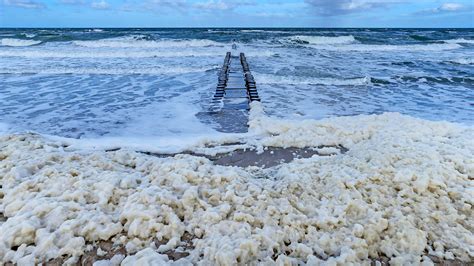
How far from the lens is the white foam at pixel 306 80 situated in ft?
38.6

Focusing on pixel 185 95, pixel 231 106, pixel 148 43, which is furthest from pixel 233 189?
pixel 148 43

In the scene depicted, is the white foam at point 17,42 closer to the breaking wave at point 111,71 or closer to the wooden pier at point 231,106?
the breaking wave at point 111,71

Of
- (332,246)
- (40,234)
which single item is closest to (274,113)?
(332,246)

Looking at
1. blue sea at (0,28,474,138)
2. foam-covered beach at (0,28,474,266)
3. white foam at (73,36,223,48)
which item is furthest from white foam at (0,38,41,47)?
foam-covered beach at (0,28,474,266)

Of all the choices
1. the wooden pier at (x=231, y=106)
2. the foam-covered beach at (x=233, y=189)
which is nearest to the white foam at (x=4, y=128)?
the foam-covered beach at (x=233, y=189)

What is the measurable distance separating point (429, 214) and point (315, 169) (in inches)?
51.0

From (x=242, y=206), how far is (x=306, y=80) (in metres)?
9.40

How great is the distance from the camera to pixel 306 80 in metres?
12.0

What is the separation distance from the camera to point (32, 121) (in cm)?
693

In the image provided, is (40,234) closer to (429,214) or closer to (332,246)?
(332,246)

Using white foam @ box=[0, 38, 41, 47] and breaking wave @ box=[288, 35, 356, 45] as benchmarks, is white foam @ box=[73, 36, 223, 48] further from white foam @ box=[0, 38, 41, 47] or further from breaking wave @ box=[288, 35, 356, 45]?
breaking wave @ box=[288, 35, 356, 45]

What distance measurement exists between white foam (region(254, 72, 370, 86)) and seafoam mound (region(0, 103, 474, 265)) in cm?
725

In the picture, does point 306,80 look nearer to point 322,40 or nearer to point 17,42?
point 322,40

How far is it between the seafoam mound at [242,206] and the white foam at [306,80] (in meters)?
7.25
